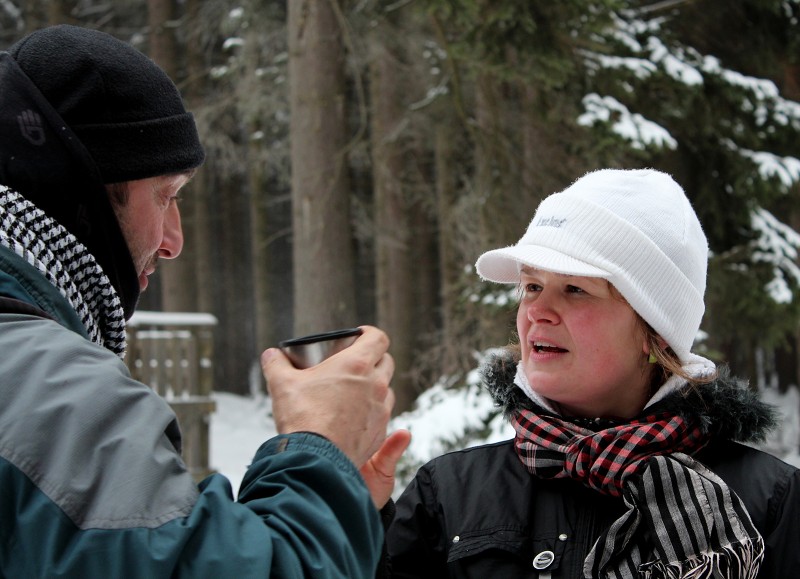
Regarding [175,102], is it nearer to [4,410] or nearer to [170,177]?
[170,177]

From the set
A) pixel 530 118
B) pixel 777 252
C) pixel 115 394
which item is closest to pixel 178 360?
pixel 530 118

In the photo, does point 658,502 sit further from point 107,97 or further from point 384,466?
point 107,97

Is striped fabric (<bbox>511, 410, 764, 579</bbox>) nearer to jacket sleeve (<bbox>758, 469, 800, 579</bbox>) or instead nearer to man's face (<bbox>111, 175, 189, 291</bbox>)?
jacket sleeve (<bbox>758, 469, 800, 579</bbox>)

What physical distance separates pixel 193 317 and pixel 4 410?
27.0 ft

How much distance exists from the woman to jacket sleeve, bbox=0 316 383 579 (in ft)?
2.85

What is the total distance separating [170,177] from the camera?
168 cm

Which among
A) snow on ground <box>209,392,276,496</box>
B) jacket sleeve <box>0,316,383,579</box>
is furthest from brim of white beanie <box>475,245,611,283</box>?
snow on ground <box>209,392,276,496</box>

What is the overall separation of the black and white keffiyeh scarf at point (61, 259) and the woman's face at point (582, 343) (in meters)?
1.06

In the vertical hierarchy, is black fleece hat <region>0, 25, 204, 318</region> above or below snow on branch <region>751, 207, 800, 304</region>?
above

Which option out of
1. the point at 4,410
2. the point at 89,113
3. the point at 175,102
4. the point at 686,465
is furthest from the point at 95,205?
the point at 686,465

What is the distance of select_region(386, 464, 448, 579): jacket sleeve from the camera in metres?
2.17

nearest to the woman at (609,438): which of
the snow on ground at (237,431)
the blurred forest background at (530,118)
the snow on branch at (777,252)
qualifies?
the blurred forest background at (530,118)

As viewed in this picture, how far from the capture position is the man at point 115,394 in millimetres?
1159

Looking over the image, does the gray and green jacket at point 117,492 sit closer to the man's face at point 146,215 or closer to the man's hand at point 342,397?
the man's hand at point 342,397
